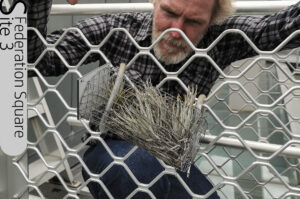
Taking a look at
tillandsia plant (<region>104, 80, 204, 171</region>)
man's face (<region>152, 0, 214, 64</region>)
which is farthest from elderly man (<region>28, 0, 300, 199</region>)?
tillandsia plant (<region>104, 80, 204, 171</region>)

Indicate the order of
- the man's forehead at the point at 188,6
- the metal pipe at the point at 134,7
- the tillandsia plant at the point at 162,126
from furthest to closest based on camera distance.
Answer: the man's forehead at the point at 188,6 < the metal pipe at the point at 134,7 < the tillandsia plant at the point at 162,126

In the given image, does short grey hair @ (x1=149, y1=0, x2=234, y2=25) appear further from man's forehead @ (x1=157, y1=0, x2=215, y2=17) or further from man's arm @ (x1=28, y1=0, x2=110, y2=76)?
man's arm @ (x1=28, y1=0, x2=110, y2=76)

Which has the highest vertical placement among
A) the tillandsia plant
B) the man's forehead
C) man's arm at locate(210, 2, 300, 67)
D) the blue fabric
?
the man's forehead

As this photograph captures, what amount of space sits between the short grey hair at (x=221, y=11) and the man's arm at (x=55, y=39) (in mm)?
271

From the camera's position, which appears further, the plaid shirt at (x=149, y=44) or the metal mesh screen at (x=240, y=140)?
the plaid shirt at (x=149, y=44)

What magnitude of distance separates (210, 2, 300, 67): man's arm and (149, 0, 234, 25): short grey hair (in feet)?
0.10

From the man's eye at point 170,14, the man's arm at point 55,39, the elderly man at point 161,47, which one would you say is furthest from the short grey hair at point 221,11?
the man's arm at point 55,39

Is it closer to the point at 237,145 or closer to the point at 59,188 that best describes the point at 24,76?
the point at 237,145

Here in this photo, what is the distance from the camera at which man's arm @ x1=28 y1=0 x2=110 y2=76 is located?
1.79 feet

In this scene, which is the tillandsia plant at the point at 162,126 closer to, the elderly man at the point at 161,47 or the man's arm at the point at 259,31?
the elderly man at the point at 161,47

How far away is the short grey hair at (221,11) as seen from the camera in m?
0.72

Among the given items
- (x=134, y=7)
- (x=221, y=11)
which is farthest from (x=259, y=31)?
(x=134, y=7)

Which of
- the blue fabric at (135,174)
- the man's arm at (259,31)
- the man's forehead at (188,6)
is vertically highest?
the man's forehead at (188,6)

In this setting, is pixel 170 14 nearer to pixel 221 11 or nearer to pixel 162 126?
pixel 221 11
